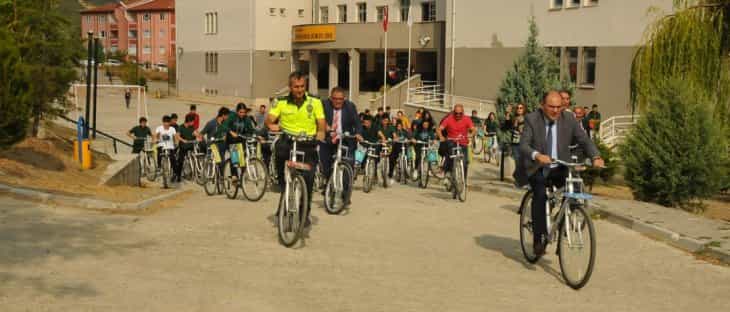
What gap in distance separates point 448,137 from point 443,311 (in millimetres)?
9251

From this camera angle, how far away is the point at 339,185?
41.7ft

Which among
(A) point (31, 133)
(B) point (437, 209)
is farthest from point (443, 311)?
(A) point (31, 133)

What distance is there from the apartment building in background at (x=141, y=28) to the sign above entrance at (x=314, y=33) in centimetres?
5576

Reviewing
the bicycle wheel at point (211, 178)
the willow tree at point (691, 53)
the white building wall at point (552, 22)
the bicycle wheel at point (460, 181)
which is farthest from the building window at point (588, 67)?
the bicycle wheel at point (211, 178)

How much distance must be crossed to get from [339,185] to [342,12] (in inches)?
1918

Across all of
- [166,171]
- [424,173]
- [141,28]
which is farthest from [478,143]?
[141,28]

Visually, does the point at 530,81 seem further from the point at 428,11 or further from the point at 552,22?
the point at 428,11

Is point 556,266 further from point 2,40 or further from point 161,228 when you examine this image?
point 2,40

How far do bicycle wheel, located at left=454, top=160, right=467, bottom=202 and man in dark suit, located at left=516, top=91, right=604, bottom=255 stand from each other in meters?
6.86

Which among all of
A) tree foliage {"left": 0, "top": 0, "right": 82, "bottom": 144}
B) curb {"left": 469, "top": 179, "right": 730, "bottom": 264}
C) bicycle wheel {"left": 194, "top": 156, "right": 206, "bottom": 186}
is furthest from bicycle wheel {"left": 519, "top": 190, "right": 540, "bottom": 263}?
tree foliage {"left": 0, "top": 0, "right": 82, "bottom": 144}

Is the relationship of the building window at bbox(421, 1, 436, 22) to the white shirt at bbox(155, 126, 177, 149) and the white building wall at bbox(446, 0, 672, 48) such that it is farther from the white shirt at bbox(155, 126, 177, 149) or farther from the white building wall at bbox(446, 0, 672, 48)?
the white shirt at bbox(155, 126, 177, 149)

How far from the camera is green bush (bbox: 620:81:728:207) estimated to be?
49.4 feet

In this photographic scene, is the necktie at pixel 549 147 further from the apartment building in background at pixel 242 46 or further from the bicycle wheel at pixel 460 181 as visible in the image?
the apartment building in background at pixel 242 46

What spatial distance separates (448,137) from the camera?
1630cm
